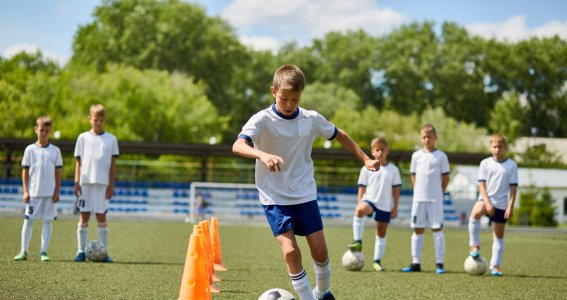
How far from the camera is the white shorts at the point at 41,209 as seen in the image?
1095cm

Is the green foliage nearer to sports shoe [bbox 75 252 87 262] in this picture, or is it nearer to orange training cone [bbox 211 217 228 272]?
orange training cone [bbox 211 217 228 272]

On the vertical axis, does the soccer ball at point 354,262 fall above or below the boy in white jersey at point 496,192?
below

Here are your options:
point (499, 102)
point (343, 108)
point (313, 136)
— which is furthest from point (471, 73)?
point (313, 136)


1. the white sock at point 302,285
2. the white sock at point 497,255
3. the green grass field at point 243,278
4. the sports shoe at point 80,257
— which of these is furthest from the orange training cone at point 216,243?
the white sock at point 302,285

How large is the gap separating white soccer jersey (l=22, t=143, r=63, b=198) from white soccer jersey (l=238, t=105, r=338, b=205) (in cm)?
579

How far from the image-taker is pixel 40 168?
11.0 meters

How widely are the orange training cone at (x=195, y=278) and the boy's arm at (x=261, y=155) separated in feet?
3.78

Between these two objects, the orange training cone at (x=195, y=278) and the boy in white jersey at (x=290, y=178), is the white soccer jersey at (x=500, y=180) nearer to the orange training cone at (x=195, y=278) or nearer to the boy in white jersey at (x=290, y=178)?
the boy in white jersey at (x=290, y=178)

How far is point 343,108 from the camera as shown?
74.0m

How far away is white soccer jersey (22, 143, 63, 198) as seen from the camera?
433 inches

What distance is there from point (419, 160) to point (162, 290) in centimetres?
508

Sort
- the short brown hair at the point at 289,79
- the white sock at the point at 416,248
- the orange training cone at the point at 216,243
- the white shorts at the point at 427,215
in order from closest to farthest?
1. the short brown hair at the point at 289,79
2. the orange training cone at the point at 216,243
3. the white sock at the point at 416,248
4. the white shorts at the point at 427,215

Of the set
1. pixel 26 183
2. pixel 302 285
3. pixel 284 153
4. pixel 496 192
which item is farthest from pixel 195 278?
pixel 496 192

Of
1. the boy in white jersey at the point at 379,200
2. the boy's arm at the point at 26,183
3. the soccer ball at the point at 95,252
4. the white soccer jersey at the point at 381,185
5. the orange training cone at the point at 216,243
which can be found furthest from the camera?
the white soccer jersey at the point at 381,185
